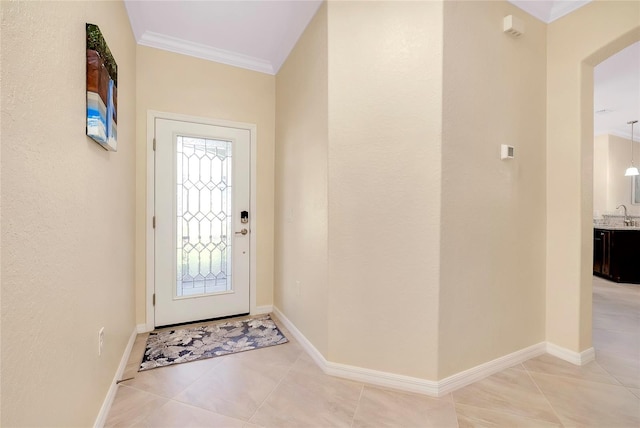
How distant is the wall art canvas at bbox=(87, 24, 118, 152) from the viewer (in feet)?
4.27

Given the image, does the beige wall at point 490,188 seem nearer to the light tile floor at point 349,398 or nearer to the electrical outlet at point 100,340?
the light tile floor at point 349,398

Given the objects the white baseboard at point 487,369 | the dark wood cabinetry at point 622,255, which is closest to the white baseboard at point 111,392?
the white baseboard at point 487,369

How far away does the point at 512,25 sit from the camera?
6.58 feet

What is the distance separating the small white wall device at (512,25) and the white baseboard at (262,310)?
3283mm

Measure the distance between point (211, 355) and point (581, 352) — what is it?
2.85 metres

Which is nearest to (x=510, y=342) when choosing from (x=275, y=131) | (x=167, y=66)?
(x=275, y=131)

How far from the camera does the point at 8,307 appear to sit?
74 centimetres

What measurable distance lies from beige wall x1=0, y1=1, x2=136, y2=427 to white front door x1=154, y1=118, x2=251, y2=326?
43.0 inches

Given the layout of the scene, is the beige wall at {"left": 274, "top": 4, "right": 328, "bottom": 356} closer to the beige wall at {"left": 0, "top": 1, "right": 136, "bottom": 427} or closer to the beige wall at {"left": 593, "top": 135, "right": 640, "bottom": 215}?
the beige wall at {"left": 0, "top": 1, "right": 136, "bottom": 427}

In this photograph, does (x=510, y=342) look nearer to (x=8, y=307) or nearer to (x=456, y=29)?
(x=456, y=29)

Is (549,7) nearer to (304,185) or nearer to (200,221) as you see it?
(304,185)

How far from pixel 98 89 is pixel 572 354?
3.53 meters

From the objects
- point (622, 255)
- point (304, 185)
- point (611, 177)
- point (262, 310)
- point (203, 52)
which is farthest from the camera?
point (611, 177)

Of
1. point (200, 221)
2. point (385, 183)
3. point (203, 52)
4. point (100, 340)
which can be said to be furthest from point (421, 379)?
point (203, 52)
